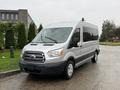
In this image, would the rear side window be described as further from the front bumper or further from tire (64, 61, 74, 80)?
the front bumper

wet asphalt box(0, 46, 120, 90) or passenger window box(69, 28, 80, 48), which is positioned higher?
passenger window box(69, 28, 80, 48)

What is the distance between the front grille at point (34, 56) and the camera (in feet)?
22.7

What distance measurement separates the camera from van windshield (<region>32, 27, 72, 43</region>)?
25.6 ft

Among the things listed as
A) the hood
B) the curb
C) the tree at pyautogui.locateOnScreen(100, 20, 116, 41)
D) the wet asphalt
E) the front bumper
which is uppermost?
the tree at pyautogui.locateOnScreen(100, 20, 116, 41)

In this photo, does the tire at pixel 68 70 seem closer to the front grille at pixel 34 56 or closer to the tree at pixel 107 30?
the front grille at pixel 34 56

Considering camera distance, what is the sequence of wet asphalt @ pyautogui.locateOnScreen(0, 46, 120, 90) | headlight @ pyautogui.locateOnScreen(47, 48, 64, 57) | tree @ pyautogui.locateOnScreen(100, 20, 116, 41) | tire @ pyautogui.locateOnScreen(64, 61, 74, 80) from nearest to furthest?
1. wet asphalt @ pyautogui.locateOnScreen(0, 46, 120, 90)
2. headlight @ pyautogui.locateOnScreen(47, 48, 64, 57)
3. tire @ pyautogui.locateOnScreen(64, 61, 74, 80)
4. tree @ pyautogui.locateOnScreen(100, 20, 116, 41)

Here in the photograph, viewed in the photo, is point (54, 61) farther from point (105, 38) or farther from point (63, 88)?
point (105, 38)

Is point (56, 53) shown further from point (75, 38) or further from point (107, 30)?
point (107, 30)

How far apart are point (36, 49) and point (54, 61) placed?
0.79 meters

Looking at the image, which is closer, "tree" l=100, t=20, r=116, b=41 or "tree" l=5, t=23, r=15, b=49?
"tree" l=5, t=23, r=15, b=49

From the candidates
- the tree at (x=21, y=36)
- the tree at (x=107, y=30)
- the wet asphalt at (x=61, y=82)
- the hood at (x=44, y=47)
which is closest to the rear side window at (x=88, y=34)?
the wet asphalt at (x=61, y=82)

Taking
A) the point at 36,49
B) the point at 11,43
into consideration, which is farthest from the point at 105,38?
the point at 36,49

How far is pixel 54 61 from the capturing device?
692cm

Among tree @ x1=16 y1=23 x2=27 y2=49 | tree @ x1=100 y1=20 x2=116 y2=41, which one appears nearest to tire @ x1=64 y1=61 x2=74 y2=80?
tree @ x1=16 y1=23 x2=27 y2=49
